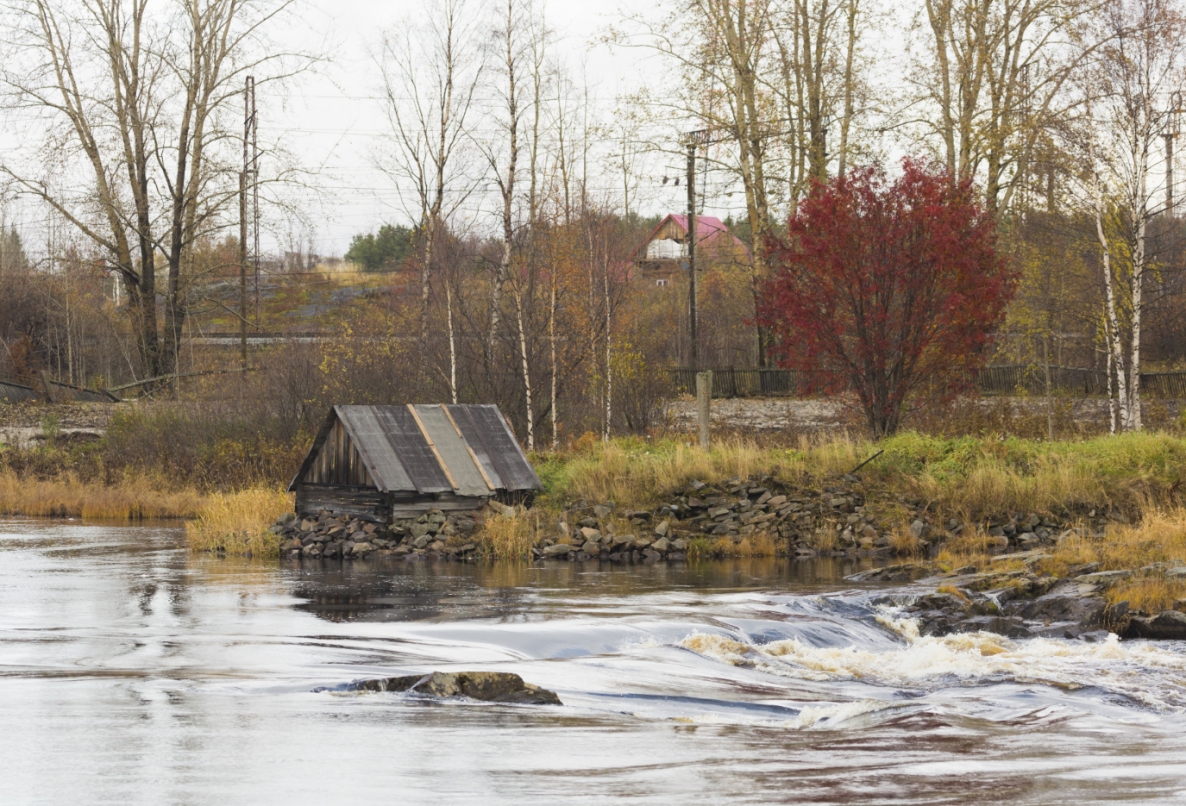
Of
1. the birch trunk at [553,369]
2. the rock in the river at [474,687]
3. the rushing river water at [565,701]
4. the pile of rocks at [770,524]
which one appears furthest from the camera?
the birch trunk at [553,369]

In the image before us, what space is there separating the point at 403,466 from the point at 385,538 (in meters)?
1.28

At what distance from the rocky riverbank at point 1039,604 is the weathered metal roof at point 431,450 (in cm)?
810

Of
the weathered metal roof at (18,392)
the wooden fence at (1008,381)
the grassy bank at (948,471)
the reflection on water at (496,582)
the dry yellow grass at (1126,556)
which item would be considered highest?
the weathered metal roof at (18,392)

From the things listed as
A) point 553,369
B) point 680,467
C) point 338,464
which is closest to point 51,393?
point 553,369

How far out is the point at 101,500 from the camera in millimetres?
32781

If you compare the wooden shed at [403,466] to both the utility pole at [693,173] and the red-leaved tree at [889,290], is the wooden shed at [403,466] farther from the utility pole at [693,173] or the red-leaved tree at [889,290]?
the utility pole at [693,173]

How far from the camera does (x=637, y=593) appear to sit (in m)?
17.5

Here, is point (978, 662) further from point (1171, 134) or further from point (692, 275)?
point (692, 275)

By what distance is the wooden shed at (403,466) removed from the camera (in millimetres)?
22938

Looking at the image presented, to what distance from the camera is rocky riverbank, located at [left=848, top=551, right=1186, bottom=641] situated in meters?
14.8

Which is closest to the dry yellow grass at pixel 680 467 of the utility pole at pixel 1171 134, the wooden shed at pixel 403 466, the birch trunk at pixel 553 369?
the wooden shed at pixel 403 466

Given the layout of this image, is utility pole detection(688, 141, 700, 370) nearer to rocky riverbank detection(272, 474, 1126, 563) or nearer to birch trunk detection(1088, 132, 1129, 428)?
birch trunk detection(1088, 132, 1129, 428)

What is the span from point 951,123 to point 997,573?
2602 cm

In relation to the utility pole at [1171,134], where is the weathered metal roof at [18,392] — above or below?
below
